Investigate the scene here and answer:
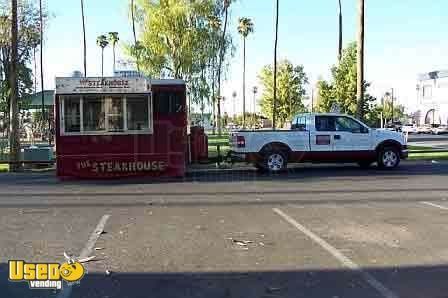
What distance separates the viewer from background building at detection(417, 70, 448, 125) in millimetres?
81250

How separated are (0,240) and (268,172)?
36.4 ft

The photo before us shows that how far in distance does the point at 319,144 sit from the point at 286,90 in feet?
128

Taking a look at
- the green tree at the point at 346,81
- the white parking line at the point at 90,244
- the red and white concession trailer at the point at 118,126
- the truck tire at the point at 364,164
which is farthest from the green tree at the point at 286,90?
the white parking line at the point at 90,244

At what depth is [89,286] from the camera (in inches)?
227

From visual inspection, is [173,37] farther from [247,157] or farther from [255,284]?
[255,284]

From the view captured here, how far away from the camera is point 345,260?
6789 millimetres

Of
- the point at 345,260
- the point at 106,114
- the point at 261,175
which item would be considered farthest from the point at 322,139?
the point at 345,260

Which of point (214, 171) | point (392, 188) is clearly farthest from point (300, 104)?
point (392, 188)

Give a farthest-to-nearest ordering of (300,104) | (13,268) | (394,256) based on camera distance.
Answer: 1. (300,104)
2. (394,256)
3. (13,268)

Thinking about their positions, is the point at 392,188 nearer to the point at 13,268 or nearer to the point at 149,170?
the point at 149,170

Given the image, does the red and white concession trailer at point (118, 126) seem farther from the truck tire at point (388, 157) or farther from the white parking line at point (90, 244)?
the truck tire at point (388, 157)

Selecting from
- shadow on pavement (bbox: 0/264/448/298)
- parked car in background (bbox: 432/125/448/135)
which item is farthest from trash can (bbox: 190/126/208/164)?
parked car in background (bbox: 432/125/448/135)

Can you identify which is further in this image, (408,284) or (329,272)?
(329,272)

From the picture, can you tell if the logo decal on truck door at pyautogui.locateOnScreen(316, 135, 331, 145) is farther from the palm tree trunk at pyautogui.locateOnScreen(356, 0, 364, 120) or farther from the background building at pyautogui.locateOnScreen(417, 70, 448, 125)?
the background building at pyautogui.locateOnScreen(417, 70, 448, 125)
